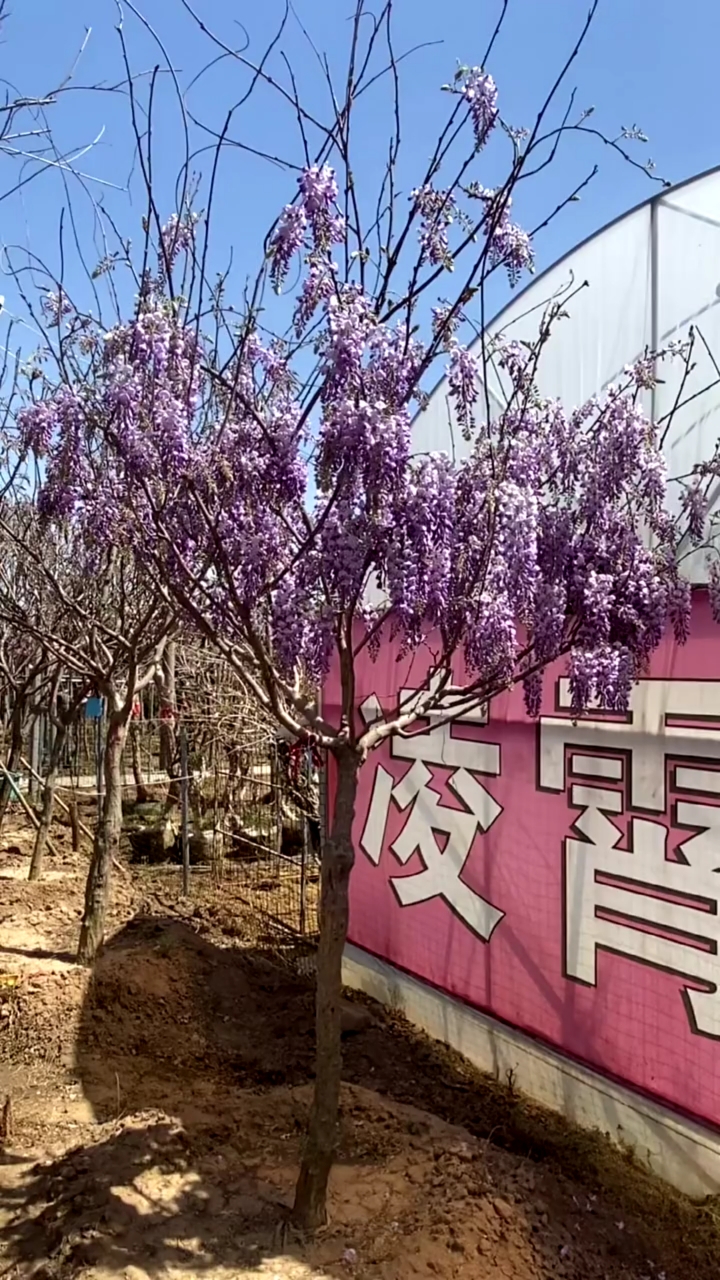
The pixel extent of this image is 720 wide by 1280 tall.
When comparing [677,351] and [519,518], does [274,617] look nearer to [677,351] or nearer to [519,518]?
[519,518]

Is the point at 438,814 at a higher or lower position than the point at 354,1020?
higher

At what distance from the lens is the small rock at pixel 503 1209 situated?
3807 millimetres

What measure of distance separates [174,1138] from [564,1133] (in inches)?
81.5

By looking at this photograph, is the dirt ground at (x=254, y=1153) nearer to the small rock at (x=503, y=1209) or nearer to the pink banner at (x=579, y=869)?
the small rock at (x=503, y=1209)

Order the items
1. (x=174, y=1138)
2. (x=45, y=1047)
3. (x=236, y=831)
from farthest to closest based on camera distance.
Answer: (x=236, y=831) → (x=45, y=1047) → (x=174, y=1138)

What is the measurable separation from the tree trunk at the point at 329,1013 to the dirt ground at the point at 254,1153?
0.62 feet

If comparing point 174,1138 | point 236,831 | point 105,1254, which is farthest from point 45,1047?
point 236,831

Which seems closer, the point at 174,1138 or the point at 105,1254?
the point at 105,1254

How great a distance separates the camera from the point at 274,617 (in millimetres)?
3279

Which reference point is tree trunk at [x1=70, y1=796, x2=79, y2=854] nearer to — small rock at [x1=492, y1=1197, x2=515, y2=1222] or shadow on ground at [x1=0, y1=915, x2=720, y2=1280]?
shadow on ground at [x1=0, y1=915, x2=720, y2=1280]

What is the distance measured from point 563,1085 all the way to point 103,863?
131 inches

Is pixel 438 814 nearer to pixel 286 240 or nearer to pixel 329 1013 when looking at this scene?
pixel 329 1013

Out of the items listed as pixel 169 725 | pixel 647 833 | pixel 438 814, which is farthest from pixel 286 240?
pixel 169 725

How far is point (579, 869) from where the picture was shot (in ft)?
17.2
